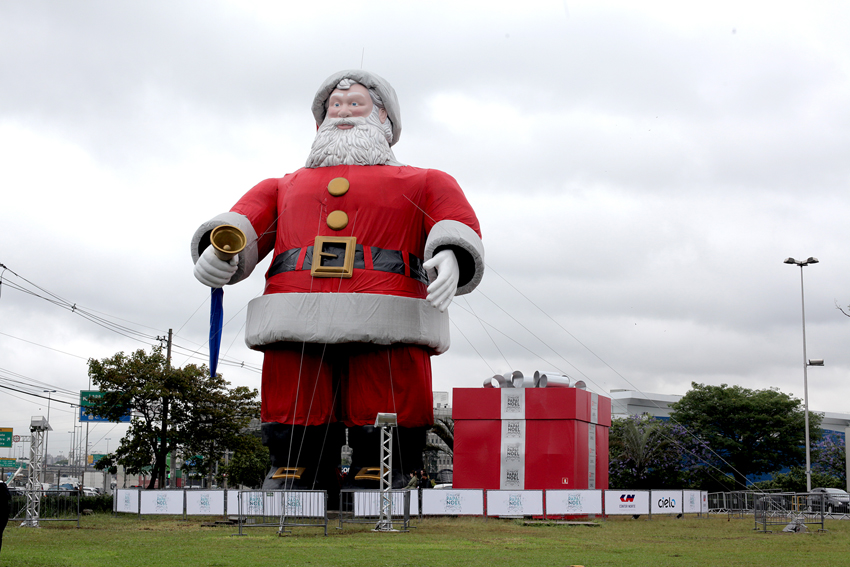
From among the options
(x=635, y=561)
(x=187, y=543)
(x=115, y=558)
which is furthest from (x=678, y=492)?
(x=115, y=558)

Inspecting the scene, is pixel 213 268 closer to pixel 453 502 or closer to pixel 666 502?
pixel 453 502

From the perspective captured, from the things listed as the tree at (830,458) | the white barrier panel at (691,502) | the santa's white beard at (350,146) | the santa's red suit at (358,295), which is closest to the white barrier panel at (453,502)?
the santa's red suit at (358,295)

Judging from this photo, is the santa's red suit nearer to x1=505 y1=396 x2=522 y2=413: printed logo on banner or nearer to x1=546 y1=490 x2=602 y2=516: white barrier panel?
x1=546 y1=490 x2=602 y2=516: white barrier panel

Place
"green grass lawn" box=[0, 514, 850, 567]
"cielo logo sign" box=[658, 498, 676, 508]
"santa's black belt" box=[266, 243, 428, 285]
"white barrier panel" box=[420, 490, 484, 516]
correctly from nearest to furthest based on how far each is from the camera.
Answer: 1. "green grass lawn" box=[0, 514, 850, 567]
2. "santa's black belt" box=[266, 243, 428, 285]
3. "white barrier panel" box=[420, 490, 484, 516]
4. "cielo logo sign" box=[658, 498, 676, 508]

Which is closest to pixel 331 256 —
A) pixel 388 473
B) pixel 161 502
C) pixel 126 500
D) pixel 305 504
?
pixel 388 473

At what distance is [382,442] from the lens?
14.6m

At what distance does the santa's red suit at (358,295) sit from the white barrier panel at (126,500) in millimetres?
5047

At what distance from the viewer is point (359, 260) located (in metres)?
15.9

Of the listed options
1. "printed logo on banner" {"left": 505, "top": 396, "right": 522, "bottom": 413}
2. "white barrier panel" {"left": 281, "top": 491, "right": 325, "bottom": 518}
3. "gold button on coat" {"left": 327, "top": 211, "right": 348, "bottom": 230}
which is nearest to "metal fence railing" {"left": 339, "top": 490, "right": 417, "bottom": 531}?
"white barrier panel" {"left": 281, "top": 491, "right": 325, "bottom": 518}

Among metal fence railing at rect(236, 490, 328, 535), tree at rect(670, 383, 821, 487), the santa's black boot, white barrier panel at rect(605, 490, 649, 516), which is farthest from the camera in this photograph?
tree at rect(670, 383, 821, 487)

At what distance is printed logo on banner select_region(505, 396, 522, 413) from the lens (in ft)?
67.0

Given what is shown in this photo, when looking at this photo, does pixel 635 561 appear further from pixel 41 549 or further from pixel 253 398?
pixel 253 398

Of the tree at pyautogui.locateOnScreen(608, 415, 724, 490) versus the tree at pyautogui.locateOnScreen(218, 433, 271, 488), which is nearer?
the tree at pyautogui.locateOnScreen(218, 433, 271, 488)

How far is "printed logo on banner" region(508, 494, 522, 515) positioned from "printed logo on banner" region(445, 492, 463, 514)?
3.41ft
